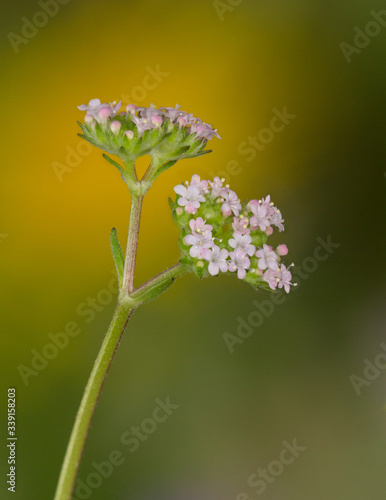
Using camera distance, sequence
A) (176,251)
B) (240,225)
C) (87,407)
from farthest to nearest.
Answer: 1. (176,251)
2. (240,225)
3. (87,407)

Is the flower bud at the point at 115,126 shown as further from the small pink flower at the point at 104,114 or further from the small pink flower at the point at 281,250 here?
the small pink flower at the point at 281,250

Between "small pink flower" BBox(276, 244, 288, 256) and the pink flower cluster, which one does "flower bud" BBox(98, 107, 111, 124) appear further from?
"small pink flower" BBox(276, 244, 288, 256)

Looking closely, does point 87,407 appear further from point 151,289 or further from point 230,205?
point 230,205

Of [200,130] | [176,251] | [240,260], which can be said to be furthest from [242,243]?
[176,251]

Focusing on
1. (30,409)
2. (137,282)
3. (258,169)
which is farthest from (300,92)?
(30,409)

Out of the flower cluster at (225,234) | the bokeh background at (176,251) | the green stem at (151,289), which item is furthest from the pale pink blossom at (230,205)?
the bokeh background at (176,251)

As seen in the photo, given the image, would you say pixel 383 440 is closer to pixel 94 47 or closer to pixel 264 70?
pixel 264 70

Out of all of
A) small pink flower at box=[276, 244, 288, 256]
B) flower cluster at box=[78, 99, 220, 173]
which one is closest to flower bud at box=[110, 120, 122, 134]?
flower cluster at box=[78, 99, 220, 173]
